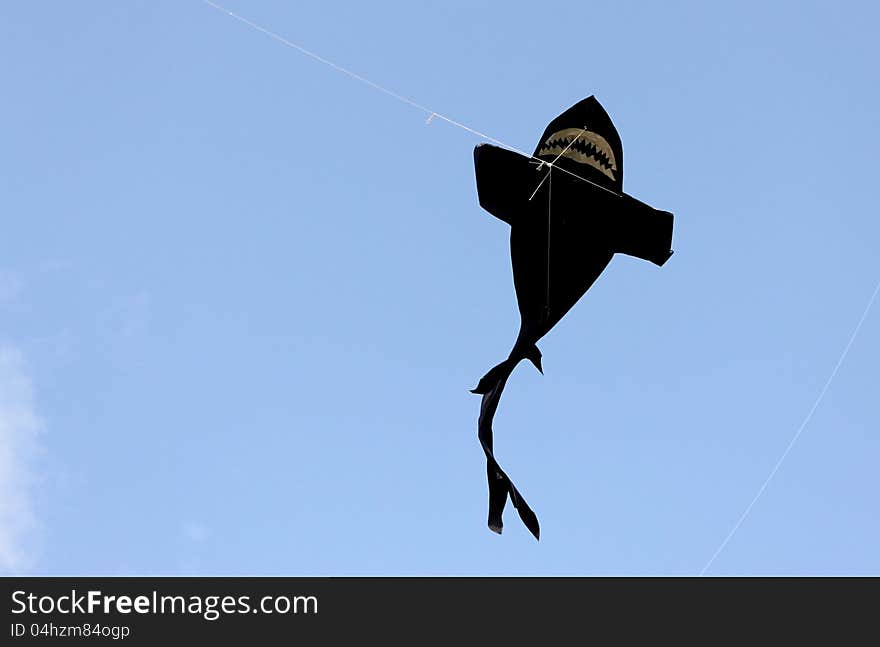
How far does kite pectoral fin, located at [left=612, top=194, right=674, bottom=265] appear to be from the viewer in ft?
58.7

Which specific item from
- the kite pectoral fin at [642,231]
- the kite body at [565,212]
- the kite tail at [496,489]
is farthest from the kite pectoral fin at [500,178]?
the kite tail at [496,489]

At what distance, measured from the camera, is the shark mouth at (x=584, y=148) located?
1778 cm

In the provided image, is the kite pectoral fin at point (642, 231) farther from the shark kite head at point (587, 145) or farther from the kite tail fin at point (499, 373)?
the kite tail fin at point (499, 373)

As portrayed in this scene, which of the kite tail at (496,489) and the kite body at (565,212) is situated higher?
the kite body at (565,212)

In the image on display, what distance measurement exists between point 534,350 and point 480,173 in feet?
6.78

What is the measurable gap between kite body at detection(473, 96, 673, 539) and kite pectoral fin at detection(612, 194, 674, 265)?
0.01m

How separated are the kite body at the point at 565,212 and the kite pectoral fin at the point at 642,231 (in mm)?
11

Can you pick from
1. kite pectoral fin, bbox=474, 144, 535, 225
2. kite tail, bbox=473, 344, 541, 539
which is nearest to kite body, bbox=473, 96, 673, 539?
kite pectoral fin, bbox=474, 144, 535, 225

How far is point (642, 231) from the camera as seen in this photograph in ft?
58.9

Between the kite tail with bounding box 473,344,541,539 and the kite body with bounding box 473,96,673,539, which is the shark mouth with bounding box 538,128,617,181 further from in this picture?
the kite tail with bounding box 473,344,541,539

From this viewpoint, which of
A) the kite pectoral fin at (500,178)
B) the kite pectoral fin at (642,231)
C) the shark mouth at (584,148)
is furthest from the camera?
the kite pectoral fin at (642,231)
